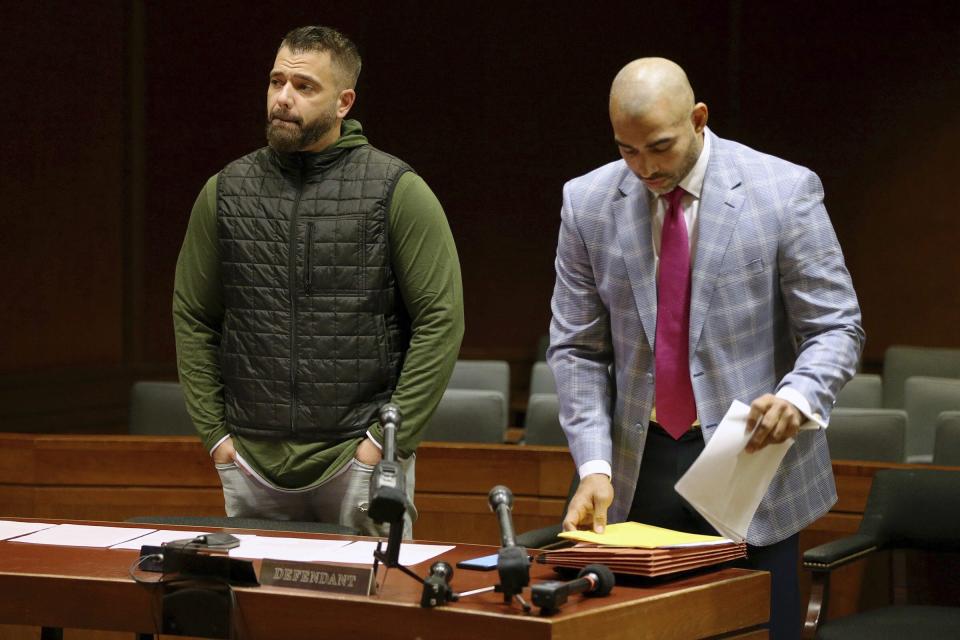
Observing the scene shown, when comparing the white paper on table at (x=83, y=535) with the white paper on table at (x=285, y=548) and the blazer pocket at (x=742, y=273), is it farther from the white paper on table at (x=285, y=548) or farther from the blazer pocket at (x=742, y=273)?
the blazer pocket at (x=742, y=273)

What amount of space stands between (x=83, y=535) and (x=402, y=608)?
839 millimetres

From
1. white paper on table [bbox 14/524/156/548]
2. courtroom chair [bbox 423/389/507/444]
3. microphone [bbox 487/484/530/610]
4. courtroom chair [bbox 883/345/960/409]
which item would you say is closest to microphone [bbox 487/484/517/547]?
microphone [bbox 487/484/530/610]

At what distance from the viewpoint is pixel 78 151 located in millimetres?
5699

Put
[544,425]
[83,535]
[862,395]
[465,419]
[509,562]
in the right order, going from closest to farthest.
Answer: [509,562]
[83,535]
[544,425]
[465,419]
[862,395]

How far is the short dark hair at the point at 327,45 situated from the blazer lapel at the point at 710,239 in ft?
3.01

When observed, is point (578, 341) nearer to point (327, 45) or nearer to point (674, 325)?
point (674, 325)

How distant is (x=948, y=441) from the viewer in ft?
12.7

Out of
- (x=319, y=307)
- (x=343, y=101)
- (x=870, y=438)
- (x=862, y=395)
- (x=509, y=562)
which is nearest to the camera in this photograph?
(x=509, y=562)

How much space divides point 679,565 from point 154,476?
93.8 inches

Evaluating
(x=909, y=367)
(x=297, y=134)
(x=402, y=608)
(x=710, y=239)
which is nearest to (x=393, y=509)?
(x=402, y=608)

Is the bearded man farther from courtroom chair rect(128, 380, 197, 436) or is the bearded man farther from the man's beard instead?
courtroom chair rect(128, 380, 197, 436)

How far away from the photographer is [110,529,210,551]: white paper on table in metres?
2.30

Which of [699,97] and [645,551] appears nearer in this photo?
[645,551]

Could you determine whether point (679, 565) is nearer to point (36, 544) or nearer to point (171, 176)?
point (36, 544)
